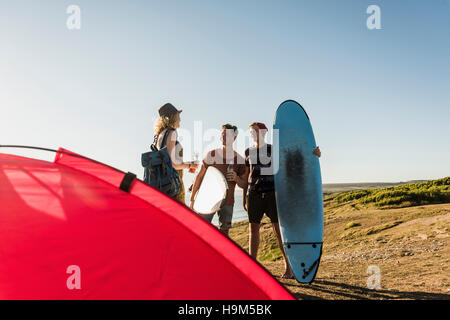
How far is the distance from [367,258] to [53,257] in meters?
5.59

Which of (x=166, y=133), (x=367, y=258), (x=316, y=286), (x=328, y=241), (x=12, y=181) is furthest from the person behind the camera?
(x=328, y=241)

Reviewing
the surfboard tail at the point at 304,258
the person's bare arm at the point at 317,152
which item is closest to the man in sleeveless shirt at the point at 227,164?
the surfboard tail at the point at 304,258

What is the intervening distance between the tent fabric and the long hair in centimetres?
148

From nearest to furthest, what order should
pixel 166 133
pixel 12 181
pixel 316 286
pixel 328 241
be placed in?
pixel 12 181 → pixel 166 133 → pixel 316 286 → pixel 328 241

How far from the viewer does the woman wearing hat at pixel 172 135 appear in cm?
335

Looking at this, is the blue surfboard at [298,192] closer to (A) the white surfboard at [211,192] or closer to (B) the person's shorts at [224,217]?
(B) the person's shorts at [224,217]

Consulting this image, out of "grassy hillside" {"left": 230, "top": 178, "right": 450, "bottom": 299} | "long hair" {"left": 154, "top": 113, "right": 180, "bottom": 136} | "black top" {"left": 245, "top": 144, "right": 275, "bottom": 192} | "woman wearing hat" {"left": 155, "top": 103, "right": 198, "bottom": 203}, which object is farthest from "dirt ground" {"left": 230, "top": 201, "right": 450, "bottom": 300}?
"long hair" {"left": 154, "top": 113, "right": 180, "bottom": 136}

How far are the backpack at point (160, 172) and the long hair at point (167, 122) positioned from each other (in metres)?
0.32

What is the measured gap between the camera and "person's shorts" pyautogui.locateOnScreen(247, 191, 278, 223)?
13.8 feet

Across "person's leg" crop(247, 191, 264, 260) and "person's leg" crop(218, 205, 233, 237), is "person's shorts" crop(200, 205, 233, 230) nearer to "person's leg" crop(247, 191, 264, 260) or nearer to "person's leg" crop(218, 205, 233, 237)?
"person's leg" crop(218, 205, 233, 237)

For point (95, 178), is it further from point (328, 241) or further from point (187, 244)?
point (328, 241)

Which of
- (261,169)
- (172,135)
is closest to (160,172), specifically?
(172,135)
